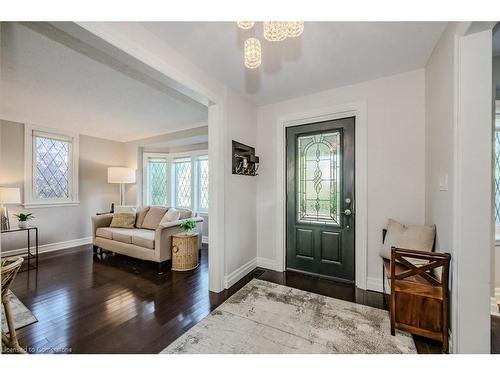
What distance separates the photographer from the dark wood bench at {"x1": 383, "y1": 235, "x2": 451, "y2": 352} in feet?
5.06

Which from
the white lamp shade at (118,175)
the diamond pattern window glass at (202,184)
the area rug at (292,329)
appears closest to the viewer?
the area rug at (292,329)

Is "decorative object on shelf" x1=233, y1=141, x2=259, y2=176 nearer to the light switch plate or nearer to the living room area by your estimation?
the living room area

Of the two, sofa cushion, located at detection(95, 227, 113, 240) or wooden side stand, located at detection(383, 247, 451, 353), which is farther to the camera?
sofa cushion, located at detection(95, 227, 113, 240)

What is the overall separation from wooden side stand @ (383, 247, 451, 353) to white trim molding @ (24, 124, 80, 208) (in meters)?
5.40

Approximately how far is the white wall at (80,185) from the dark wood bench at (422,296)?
5.39 m

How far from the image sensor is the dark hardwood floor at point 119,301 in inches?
64.4

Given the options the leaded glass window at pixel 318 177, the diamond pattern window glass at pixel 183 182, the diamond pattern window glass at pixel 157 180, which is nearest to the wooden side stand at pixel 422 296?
the leaded glass window at pixel 318 177

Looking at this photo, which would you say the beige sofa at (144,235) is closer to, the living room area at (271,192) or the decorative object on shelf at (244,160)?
the living room area at (271,192)

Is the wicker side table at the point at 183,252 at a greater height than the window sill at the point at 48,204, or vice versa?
the window sill at the point at 48,204

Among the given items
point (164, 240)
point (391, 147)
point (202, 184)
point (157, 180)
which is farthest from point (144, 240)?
point (391, 147)

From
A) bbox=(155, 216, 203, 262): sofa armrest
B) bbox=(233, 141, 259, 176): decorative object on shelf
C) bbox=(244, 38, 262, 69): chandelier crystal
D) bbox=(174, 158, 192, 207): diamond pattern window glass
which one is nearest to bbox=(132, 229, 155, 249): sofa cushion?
bbox=(155, 216, 203, 262): sofa armrest

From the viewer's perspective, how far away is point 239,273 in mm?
2793

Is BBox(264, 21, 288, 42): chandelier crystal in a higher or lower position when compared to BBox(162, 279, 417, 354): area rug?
higher
